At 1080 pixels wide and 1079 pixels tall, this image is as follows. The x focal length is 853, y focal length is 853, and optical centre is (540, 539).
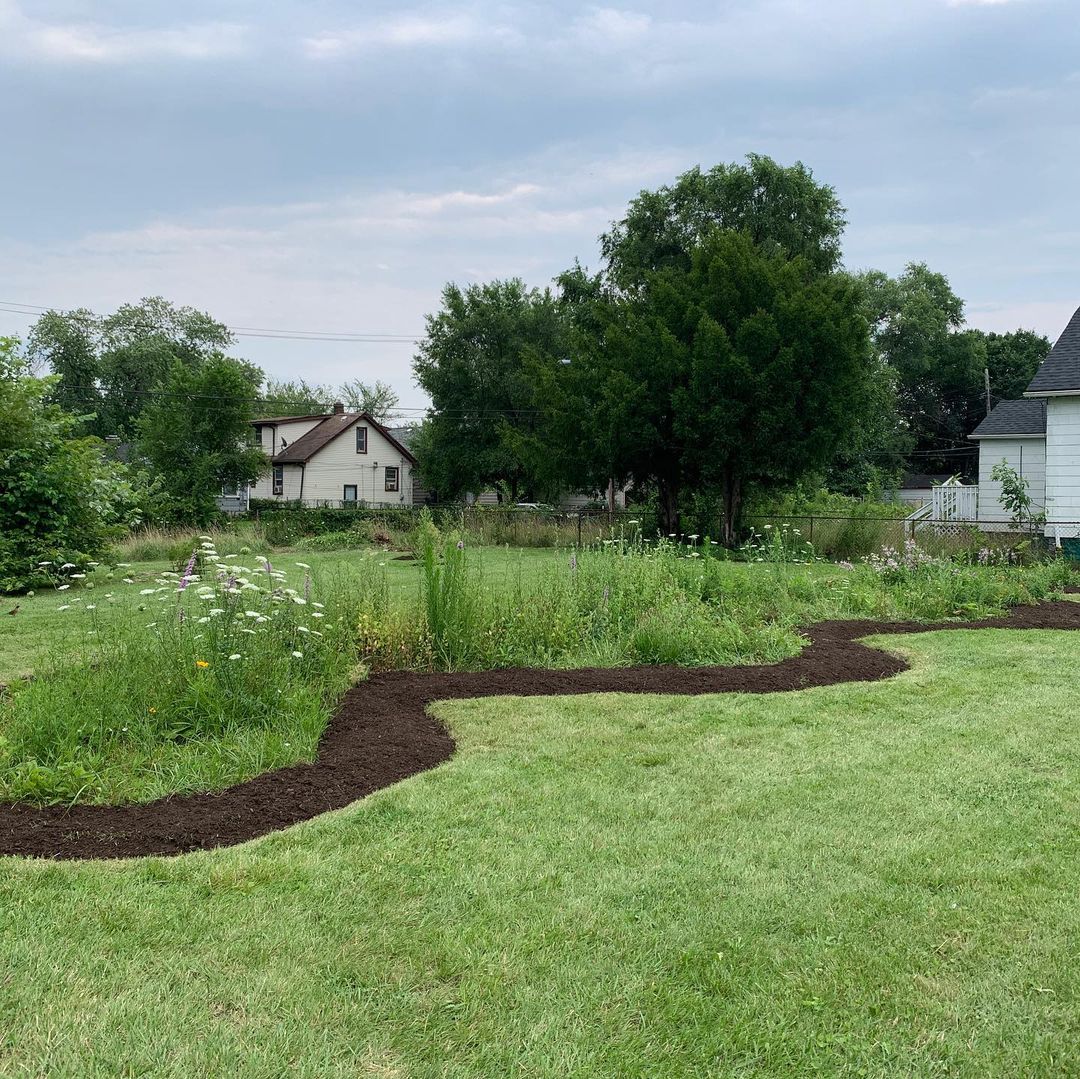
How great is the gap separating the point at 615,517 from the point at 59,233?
13.5 meters

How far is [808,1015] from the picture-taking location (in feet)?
7.64

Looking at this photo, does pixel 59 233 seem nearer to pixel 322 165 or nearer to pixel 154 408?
pixel 322 165

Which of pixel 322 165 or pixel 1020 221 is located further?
pixel 1020 221

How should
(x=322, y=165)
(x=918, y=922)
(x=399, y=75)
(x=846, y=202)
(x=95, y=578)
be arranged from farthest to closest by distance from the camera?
(x=846, y=202)
(x=322, y=165)
(x=95, y=578)
(x=399, y=75)
(x=918, y=922)

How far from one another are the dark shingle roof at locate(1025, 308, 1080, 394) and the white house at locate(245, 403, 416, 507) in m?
30.5

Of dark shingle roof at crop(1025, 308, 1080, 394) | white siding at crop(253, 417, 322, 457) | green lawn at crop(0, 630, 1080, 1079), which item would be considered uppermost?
white siding at crop(253, 417, 322, 457)

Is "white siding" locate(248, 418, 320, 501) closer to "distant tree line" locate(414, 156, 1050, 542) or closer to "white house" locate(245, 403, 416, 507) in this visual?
"white house" locate(245, 403, 416, 507)

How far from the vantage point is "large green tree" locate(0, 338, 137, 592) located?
38.5 ft

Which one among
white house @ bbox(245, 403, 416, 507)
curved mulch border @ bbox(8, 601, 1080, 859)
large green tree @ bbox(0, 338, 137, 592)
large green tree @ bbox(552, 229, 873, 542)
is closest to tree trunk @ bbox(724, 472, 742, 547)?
large green tree @ bbox(552, 229, 873, 542)

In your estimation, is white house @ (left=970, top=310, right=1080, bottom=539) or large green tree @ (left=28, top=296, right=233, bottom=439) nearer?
white house @ (left=970, top=310, right=1080, bottom=539)

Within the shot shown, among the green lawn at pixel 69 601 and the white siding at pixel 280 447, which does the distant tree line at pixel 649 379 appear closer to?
the green lawn at pixel 69 601

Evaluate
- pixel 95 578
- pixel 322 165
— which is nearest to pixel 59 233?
pixel 322 165

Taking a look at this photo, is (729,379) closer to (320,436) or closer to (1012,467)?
(1012,467)

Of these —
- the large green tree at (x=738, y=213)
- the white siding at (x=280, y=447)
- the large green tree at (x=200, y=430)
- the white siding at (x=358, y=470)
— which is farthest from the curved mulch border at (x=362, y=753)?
the white siding at (x=280, y=447)
